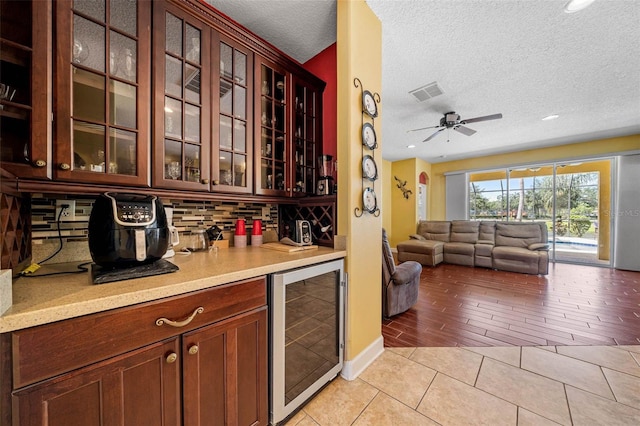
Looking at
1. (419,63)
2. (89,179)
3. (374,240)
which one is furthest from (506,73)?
(89,179)

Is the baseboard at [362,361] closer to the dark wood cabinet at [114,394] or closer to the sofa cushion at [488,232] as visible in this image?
the dark wood cabinet at [114,394]

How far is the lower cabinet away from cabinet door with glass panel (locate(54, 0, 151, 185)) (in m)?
0.75

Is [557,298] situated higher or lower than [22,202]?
lower

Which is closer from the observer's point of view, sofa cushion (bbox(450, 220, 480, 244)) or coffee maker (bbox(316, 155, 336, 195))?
coffee maker (bbox(316, 155, 336, 195))

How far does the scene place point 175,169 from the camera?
1.34 meters

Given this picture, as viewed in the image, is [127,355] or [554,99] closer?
[127,355]

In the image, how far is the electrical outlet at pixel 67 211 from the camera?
1210mm

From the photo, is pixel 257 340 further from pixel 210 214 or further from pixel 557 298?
pixel 557 298

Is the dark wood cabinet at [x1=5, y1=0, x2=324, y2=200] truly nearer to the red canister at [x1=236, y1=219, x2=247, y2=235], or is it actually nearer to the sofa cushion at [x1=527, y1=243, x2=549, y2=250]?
the red canister at [x1=236, y1=219, x2=247, y2=235]

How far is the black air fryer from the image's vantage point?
95 centimetres

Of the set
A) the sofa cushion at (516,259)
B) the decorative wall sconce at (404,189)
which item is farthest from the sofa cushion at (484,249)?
the decorative wall sconce at (404,189)

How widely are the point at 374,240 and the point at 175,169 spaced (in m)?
1.46

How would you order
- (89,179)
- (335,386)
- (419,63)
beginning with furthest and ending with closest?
(419,63) < (335,386) < (89,179)

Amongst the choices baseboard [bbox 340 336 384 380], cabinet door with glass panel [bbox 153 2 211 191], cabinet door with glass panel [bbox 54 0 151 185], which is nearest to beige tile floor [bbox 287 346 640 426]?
baseboard [bbox 340 336 384 380]
